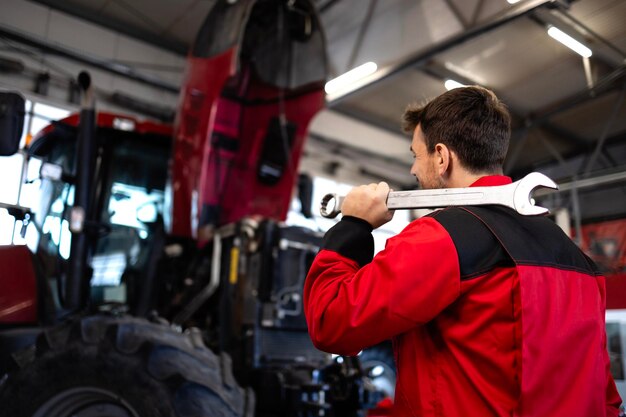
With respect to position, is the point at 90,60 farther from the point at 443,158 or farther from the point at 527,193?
the point at 527,193

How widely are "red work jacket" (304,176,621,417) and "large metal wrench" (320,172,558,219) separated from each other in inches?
1.3

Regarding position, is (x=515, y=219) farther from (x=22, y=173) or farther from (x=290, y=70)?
(x=290, y=70)

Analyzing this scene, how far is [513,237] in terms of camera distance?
3.77ft

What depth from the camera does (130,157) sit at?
337 centimetres

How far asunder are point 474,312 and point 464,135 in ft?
1.44

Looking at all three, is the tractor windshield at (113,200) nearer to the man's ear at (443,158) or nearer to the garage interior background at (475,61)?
the garage interior background at (475,61)

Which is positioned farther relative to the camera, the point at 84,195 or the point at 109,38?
the point at 109,38

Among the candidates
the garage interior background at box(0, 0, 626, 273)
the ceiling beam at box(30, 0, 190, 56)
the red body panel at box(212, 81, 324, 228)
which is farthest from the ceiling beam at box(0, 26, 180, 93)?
the red body panel at box(212, 81, 324, 228)

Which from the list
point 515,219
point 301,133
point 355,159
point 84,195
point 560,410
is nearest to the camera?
point 560,410

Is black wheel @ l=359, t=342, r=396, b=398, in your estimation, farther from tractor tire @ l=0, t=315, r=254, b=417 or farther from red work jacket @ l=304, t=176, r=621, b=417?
red work jacket @ l=304, t=176, r=621, b=417

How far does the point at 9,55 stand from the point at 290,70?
65.9 inches

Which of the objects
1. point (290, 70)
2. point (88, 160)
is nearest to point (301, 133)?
point (290, 70)

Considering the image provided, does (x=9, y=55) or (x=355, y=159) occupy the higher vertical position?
(x=355, y=159)

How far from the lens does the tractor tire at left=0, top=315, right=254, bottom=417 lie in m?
2.02
